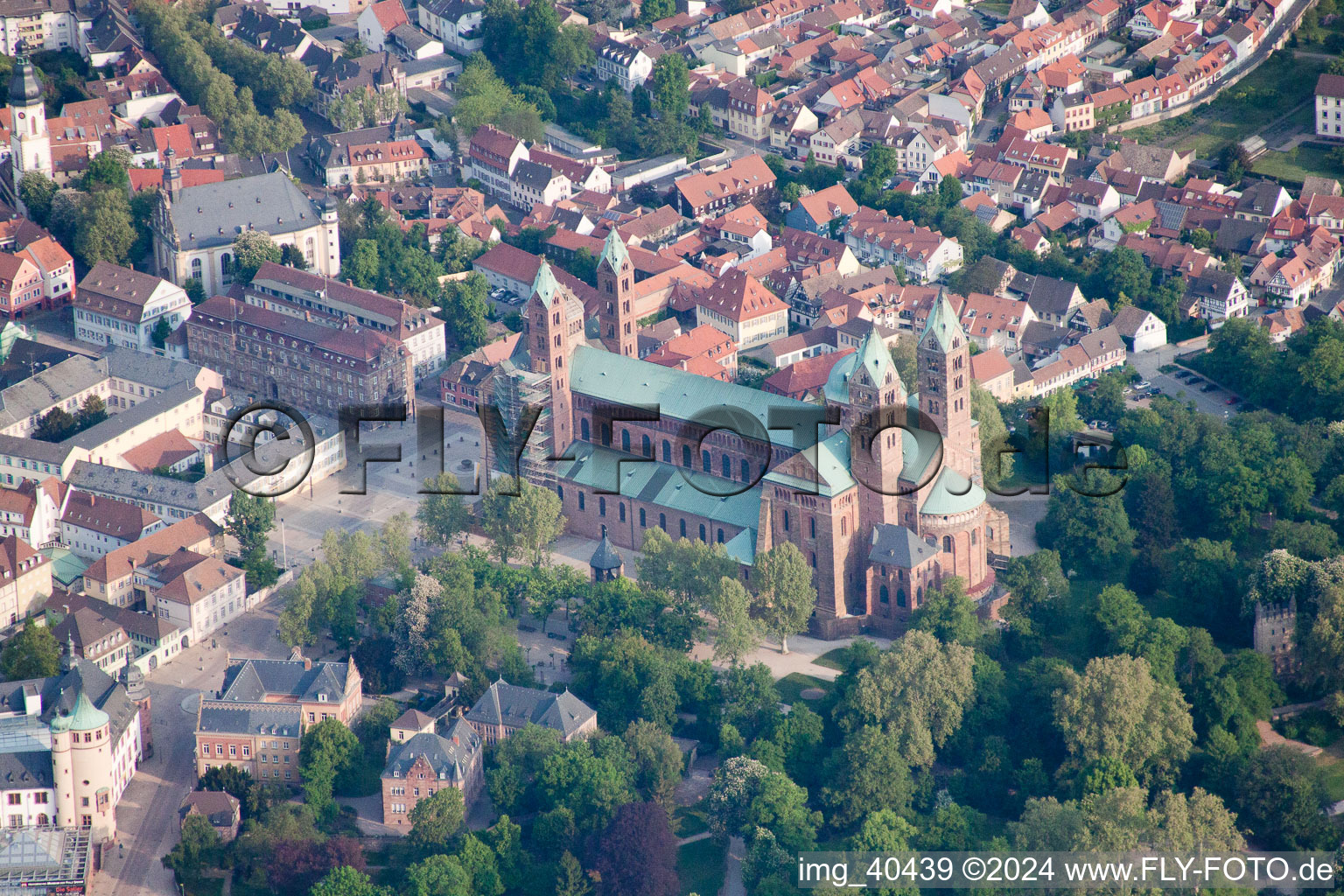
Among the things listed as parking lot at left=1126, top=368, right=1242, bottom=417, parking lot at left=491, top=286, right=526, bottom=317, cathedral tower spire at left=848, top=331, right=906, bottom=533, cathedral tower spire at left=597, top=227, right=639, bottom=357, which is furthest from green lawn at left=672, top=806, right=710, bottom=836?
parking lot at left=491, top=286, right=526, bottom=317

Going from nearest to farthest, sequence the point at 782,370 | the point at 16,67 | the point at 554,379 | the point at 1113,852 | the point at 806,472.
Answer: the point at 1113,852 → the point at 806,472 → the point at 554,379 → the point at 782,370 → the point at 16,67

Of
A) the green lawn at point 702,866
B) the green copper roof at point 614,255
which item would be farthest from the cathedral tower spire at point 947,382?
the green lawn at point 702,866

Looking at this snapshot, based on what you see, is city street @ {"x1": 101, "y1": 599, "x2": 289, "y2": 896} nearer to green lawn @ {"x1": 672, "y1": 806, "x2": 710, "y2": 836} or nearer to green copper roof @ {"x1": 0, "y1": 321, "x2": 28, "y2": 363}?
green lawn @ {"x1": 672, "y1": 806, "x2": 710, "y2": 836}

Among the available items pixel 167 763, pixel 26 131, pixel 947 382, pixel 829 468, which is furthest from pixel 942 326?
pixel 26 131

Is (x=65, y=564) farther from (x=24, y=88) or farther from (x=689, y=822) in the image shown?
(x=24, y=88)

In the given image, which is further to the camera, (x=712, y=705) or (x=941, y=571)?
(x=941, y=571)

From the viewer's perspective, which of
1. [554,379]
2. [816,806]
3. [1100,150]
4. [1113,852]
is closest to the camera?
[1113,852]

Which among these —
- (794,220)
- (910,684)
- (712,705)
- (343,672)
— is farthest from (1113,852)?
(794,220)

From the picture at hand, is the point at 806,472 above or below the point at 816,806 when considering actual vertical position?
above

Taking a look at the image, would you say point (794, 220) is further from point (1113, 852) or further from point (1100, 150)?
point (1113, 852)
